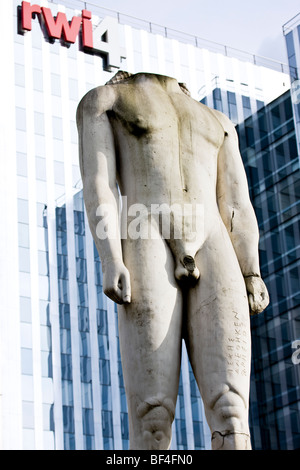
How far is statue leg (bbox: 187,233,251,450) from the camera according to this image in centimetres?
776

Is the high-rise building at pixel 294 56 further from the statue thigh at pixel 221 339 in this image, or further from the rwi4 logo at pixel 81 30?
the statue thigh at pixel 221 339

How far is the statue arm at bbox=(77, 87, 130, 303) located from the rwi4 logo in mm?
53155

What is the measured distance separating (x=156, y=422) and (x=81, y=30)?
56.9 metres

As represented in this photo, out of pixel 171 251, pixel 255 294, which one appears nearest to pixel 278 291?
pixel 255 294

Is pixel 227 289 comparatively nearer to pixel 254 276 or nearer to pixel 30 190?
pixel 254 276

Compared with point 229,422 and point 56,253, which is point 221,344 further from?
point 56,253

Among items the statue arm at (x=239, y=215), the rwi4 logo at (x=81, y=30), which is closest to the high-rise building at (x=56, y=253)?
the rwi4 logo at (x=81, y=30)

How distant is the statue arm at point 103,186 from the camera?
798 centimetres

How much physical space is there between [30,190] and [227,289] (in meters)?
50.4

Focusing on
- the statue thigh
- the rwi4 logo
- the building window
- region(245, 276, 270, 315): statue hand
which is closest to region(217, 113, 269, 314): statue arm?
region(245, 276, 270, 315): statue hand

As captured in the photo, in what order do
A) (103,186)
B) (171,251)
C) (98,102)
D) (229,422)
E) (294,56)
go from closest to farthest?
(229,422)
(171,251)
(103,186)
(98,102)
(294,56)

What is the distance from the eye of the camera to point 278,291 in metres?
55.2

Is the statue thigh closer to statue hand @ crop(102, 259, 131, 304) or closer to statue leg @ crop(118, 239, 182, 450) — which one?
statue leg @ crop(118, 239, 182, 450)
